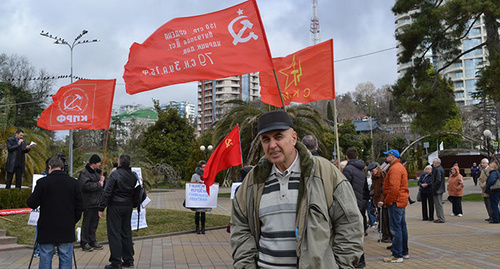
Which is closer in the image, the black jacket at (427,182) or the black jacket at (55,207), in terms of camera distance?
the black jacket at (55,207)

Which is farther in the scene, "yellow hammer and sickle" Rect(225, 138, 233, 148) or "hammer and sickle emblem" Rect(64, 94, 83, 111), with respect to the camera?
"yellow hammer and sickle" Rect(225, 138, 233, 148)

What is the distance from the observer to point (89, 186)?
8930 millimetres

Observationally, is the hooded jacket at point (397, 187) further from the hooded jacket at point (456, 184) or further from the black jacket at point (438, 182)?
the hooded jacket at point (456, 184)

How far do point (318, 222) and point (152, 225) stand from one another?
444 inches

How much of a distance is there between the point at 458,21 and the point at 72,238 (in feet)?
70.6

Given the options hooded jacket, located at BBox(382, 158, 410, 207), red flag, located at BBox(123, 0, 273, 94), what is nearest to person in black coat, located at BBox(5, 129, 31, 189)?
red flag, located at BBox(123, 0, 273, 94)

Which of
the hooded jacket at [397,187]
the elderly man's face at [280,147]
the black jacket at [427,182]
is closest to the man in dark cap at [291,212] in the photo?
the elderly man's face at [280,147]

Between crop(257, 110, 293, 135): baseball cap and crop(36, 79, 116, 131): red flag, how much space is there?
275 inches

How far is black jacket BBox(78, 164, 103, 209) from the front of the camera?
892cm

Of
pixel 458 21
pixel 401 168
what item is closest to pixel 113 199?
pixel 401 168

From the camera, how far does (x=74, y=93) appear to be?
9242 mm

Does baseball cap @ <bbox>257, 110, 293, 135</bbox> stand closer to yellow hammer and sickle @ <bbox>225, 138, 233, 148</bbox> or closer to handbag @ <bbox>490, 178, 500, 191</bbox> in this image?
yellow hammer and sickle @ <bbox>225, 138, 233, 148</bbox>

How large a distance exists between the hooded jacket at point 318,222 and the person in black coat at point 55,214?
3.91 m

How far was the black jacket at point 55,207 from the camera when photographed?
5.83 m
